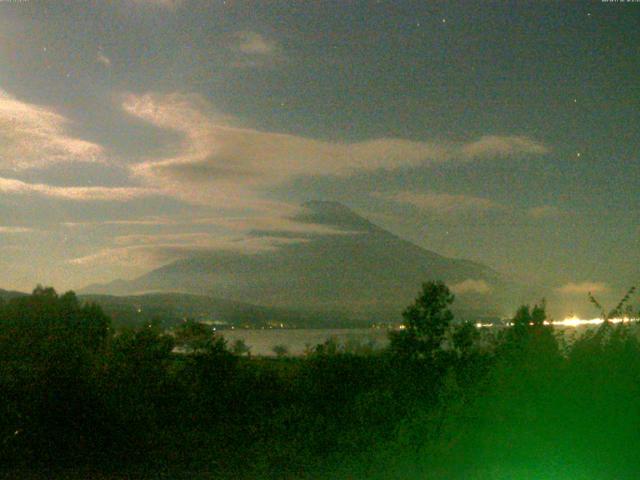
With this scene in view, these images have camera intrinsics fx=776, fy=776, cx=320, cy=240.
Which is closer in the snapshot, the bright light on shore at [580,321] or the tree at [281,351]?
the bright light on shore at [580,321]

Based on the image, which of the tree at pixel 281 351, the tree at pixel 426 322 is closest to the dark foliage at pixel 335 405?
the tree at pixel 426 322

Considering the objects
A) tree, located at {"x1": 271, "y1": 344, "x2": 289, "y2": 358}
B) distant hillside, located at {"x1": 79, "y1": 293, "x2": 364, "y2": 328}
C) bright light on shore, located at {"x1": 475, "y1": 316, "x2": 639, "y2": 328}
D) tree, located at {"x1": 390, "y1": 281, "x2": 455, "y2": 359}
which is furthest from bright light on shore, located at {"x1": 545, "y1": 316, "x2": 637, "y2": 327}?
distant hillside, located at {"x1": 79, "y1": 293, "x2": 364, "y2": 328}

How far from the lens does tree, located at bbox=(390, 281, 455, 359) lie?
2152cm

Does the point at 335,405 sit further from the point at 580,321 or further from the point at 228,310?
the point at 228,310

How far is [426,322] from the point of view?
862 inches

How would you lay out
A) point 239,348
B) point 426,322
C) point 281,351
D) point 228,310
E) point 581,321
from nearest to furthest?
1. point 581,321
2. point 239,348
3. point 426,322
4. point 281,351
5. point 228,310

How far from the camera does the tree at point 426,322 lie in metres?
21.5

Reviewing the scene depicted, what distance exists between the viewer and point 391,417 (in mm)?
12969

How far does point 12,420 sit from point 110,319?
2518 cm

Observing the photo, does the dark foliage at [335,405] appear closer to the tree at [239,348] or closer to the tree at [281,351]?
the tree at [239,348]

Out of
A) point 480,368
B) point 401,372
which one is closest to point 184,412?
point 401,372

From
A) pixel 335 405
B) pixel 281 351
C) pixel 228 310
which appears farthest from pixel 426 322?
pixel 228 310

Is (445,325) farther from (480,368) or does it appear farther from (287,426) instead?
(480,368)

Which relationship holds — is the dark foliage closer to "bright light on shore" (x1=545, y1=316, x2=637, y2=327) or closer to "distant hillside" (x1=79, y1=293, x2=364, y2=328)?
"bright light on shore" (x1=545, y1=316, x2=637, y2=327)
